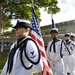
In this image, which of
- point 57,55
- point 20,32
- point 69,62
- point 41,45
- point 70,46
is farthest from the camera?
point 70,46

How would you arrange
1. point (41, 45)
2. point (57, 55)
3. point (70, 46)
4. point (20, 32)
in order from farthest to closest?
point (70, 46)
point (57, 55)
point (41, 45)
point (20, 32)

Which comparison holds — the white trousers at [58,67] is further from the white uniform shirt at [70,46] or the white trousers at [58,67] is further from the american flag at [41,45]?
the white uniform shirt at [70,46]

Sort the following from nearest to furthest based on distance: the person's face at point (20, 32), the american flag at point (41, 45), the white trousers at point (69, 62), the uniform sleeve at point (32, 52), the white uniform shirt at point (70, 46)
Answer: the uniform sleeve at point (32, 52)
the person's face at point (20, 32)
the american flag at point (41, 45)
the white trousers at point (69, 62)
the white uniform shirt at point (70, 46)

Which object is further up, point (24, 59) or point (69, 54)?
point (69, 54)

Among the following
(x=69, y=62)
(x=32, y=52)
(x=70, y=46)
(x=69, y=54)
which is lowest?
(x=32, y=52)

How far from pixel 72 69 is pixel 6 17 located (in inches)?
898

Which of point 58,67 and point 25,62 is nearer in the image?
point 25,62

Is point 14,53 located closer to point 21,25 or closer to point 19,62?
point 19,62

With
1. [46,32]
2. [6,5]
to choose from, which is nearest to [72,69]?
[6,5]

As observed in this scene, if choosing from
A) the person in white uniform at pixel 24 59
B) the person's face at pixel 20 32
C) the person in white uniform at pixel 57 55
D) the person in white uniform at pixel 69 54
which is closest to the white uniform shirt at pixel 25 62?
the person in white uniform at pixel 24 59

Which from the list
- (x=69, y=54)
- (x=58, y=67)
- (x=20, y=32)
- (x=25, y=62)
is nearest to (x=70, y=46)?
(x=69, y=54)

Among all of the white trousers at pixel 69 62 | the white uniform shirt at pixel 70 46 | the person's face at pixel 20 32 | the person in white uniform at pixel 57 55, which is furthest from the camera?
the white uniform shirt at pixel 70 46

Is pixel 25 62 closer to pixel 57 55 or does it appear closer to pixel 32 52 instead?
pixel 32 52

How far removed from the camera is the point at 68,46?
38.2ft
